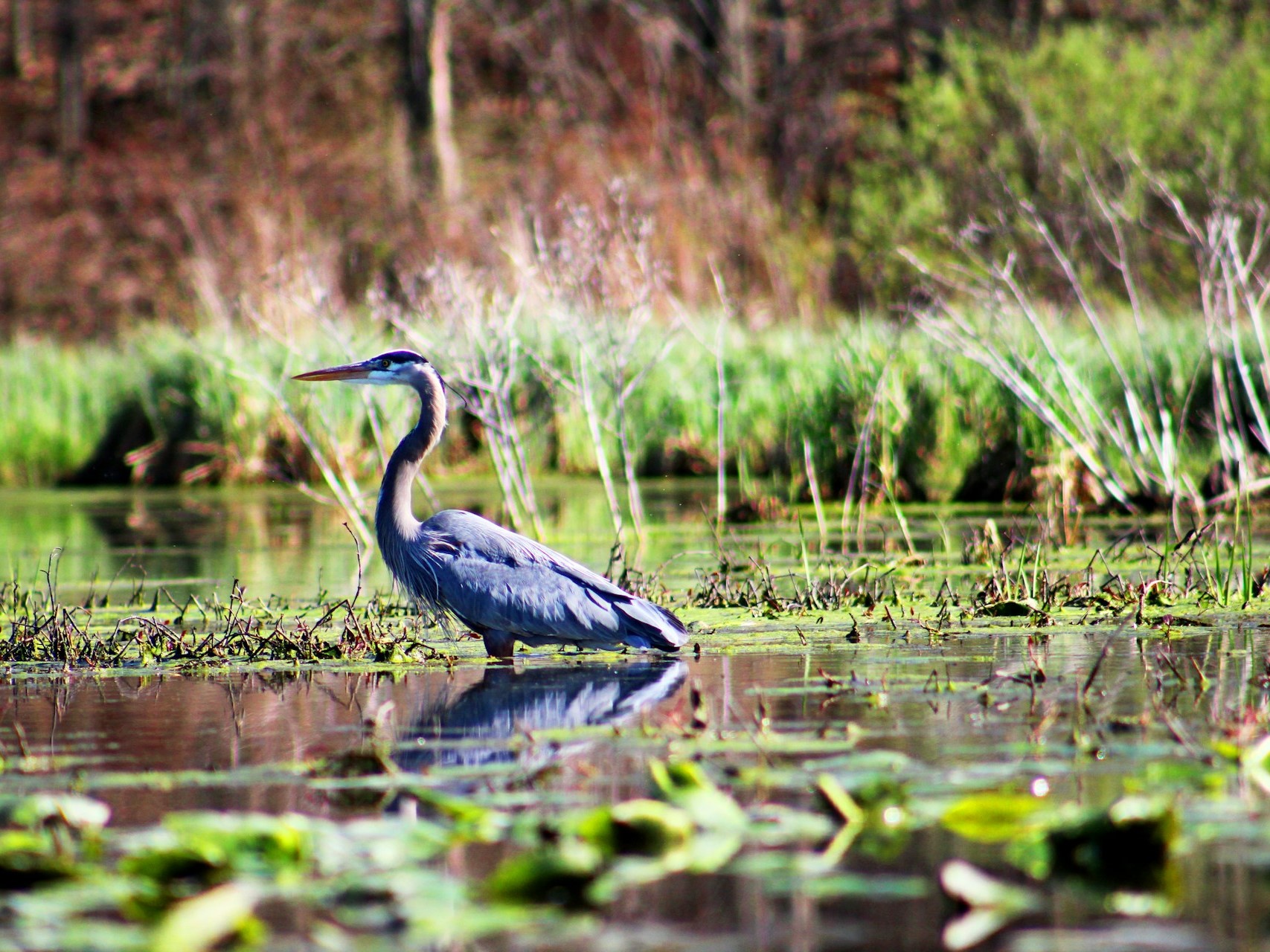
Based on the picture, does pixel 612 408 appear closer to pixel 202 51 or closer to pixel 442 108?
pixel 442 108

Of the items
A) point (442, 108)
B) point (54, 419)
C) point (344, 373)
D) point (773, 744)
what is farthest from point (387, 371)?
point (442, 108)

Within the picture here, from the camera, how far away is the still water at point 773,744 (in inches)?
123

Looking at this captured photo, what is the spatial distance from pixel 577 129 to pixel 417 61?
3499mm

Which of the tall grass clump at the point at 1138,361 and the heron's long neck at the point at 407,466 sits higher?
the tall grass clump at the point at 1138,361

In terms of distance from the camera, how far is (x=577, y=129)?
27.4 meters

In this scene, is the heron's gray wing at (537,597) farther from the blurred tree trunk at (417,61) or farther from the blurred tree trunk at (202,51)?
the blurred tree trunk at (202,51)

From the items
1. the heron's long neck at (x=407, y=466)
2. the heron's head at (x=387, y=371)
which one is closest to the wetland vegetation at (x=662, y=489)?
the heron's long neck at (x=407, y=466)

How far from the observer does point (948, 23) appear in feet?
96.9

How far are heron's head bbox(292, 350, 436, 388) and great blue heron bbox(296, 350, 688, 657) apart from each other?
407 millimetres

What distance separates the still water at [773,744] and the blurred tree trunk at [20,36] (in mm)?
27777

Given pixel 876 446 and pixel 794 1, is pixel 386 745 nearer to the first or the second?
pixel 876 446

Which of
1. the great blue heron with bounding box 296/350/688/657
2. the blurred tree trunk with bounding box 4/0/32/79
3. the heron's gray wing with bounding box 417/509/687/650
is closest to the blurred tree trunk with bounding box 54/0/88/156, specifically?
the blurred tree trunk with bounding box 4/0/32/79

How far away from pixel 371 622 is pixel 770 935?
3978 mm

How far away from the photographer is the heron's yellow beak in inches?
286
